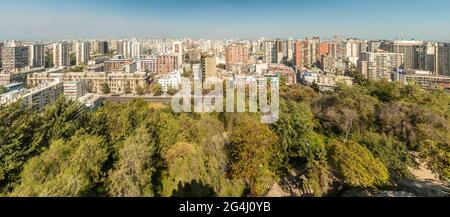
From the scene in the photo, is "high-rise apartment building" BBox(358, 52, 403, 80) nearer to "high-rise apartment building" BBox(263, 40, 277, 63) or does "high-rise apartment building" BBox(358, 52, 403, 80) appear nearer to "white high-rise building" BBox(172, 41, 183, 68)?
"high-rise apartment building" BBox(263, 40, 277, 63)

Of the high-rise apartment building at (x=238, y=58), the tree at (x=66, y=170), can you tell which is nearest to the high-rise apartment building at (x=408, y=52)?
the high-rise apartment building at (x=238, y=58)

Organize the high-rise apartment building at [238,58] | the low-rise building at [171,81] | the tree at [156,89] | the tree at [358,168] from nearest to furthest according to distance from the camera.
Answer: the tree at [358,168] < the high-rise apartment building at [238,58] < the low-rise building at [171,81] < the tree at [156,89]

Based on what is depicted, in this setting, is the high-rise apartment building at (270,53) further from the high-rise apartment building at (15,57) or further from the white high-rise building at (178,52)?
the high-rise apartment building at (15,57)

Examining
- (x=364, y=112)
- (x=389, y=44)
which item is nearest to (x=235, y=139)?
(x=364, y=112)

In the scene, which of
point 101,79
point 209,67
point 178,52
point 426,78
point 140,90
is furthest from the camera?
point 178,52

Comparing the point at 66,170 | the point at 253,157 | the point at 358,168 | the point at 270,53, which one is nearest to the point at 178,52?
the point at 270,53

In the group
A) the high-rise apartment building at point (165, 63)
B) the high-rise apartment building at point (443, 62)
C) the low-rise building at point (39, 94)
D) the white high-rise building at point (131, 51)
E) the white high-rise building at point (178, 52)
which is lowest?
the low-rise building at point (39, 94)

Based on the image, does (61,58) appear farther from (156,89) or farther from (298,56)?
(298,56)

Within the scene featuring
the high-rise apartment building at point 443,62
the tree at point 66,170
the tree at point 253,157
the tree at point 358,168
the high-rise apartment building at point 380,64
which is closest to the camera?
the tree at point 66,170

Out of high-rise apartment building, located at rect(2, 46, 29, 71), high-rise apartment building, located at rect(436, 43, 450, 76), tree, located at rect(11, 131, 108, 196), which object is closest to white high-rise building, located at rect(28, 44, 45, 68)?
high-rise apartment building, located at rect(2, 46, 29, 71)
